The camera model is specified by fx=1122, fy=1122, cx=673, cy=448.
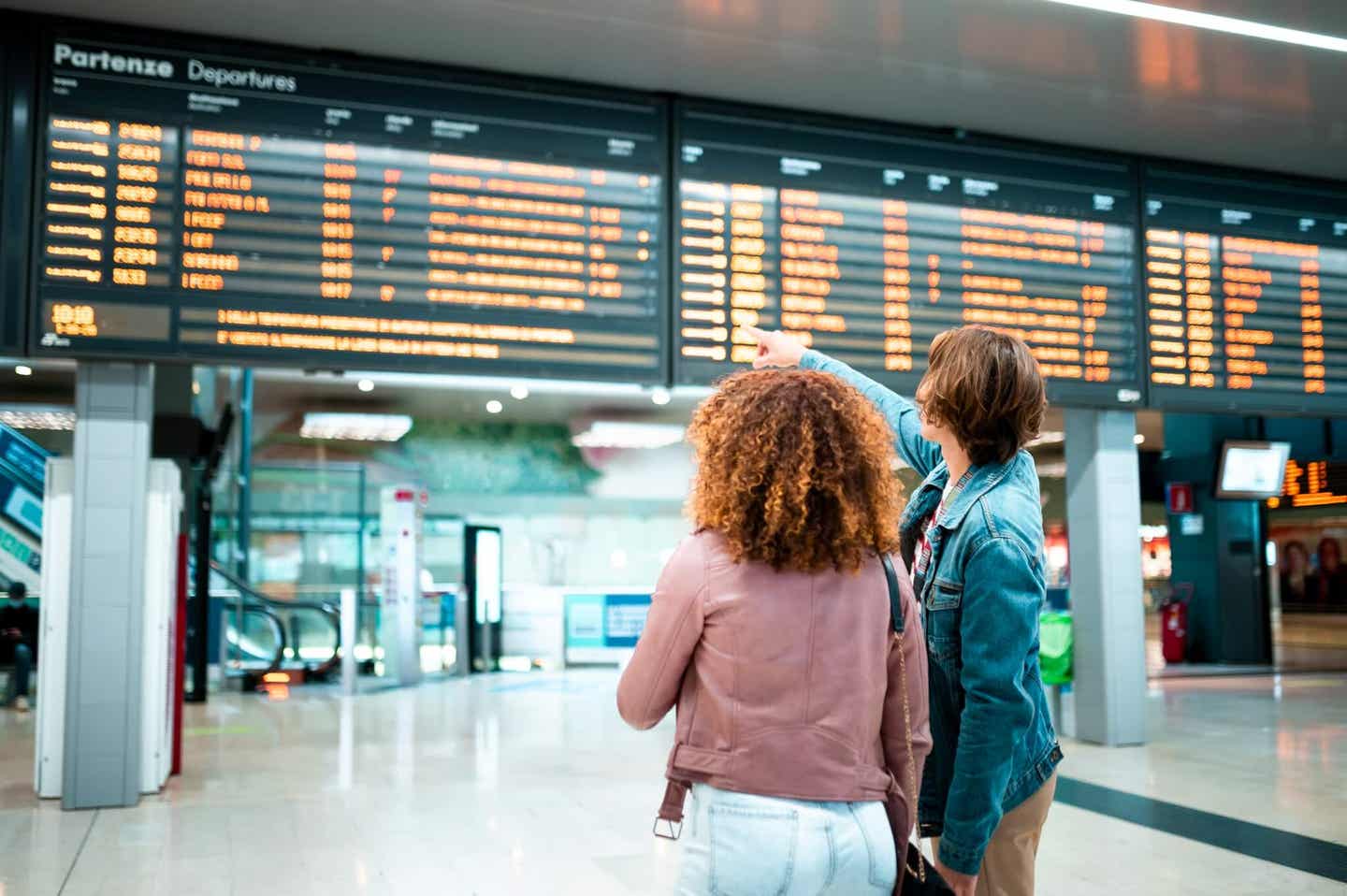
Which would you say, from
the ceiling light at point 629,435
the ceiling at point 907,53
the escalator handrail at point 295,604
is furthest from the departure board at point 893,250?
the ceiling light at point 629,435

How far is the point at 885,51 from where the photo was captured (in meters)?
5.11

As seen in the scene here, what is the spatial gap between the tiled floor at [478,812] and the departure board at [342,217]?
2.01 meters

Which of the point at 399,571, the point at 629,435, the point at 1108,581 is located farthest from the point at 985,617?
the point at 629,435

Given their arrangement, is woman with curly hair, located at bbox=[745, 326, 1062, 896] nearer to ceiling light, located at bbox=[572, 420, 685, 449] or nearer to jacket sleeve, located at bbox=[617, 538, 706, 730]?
jacket sleeve, located at bbox=[617, 538, 706, 730]

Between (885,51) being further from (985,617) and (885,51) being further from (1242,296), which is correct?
(985,617)

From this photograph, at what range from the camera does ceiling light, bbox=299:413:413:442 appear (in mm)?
16156

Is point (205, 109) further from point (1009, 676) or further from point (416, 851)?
point (1009, 676)

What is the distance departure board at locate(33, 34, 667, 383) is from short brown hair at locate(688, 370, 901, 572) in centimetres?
353

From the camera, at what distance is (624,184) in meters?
5.32

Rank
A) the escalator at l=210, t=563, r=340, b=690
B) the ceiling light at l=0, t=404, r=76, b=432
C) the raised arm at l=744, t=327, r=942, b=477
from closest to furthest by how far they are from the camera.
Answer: the raised arm at l=744, t=327, r=942, b=477
the escalator at l=210, t=563, r=340, b=690
the ceiling light at l=0, t=404, r=76, b=432

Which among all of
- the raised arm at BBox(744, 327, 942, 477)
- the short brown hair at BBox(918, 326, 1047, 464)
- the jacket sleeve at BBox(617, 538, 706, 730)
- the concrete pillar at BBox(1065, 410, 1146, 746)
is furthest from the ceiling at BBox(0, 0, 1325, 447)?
the jacket sleeve at BBox(617, 538, 706, 730)

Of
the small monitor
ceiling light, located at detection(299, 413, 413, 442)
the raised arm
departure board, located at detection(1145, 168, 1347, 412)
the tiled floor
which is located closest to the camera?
the raised arm

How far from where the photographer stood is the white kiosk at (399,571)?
1262 centimetres

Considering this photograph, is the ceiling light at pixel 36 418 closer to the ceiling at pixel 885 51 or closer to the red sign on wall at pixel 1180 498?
the ceiling at pixel 885 51
